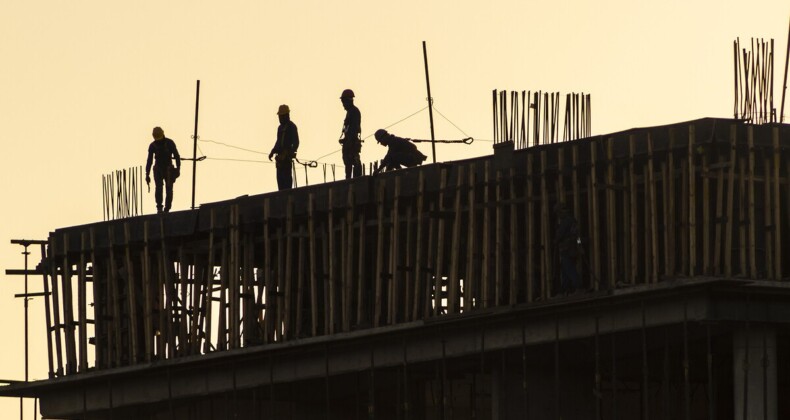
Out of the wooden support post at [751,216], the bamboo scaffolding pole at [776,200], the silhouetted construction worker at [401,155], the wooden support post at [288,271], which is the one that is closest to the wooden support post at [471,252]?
the silhouetted construction worker at [401,155]

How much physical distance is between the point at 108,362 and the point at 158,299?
233 cm

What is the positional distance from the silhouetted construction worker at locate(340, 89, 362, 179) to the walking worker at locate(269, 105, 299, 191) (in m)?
1.53

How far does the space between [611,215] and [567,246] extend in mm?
1146

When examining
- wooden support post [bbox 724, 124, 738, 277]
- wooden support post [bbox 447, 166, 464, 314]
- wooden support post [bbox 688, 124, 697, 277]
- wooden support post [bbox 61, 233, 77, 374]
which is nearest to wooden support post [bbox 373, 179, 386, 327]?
wooden support post [bbox 447, 166, 464, 314]

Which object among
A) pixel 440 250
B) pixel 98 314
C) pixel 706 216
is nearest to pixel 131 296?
pixel 98 314

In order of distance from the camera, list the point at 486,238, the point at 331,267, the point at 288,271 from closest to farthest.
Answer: the point at 486,238, the point at 331,267, the point at 288,271

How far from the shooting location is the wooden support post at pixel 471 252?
53719mm

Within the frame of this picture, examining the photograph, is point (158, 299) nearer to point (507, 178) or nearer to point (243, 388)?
point (243, 388)

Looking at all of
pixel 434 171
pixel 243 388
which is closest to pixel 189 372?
pixel 243 388

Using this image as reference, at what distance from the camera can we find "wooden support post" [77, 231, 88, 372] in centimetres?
6241

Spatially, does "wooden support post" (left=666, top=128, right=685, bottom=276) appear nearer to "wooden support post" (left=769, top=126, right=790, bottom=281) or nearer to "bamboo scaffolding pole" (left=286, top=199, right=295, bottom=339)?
"wooden support post" (left=769, top=126, right=790, bottom=281)

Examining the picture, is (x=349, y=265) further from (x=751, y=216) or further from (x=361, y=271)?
(x=751, y=216)

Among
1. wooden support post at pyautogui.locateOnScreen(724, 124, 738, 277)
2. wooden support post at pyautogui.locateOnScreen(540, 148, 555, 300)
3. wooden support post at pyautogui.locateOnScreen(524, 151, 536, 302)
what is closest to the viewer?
wooden support post at pyautogui.locateOnScreen(724, 124, 738, 277)

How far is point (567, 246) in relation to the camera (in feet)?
165
